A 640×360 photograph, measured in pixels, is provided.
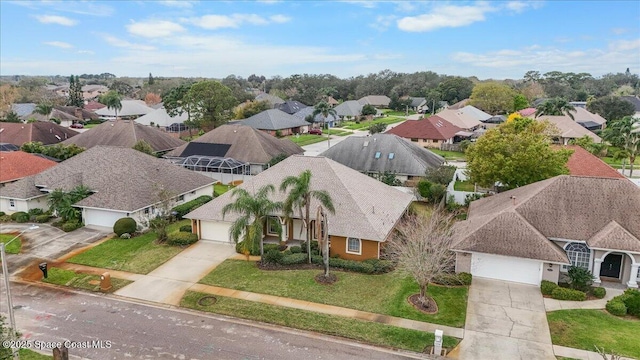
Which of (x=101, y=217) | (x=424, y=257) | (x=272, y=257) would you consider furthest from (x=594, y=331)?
(x=101, y=217)

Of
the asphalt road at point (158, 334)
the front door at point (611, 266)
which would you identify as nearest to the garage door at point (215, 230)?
the asphalt road at point (158, 334)

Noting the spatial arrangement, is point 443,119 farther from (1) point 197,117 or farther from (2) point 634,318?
(2) point 634,318

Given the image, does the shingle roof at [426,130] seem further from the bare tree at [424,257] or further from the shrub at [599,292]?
the bare tree at [424,257]

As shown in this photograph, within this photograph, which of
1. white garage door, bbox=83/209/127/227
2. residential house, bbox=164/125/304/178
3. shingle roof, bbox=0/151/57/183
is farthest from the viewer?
residential house, bbox=164/125/304/178

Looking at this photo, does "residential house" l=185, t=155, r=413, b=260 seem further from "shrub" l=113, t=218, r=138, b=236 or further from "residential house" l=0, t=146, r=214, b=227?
"residential house" l=0, t=146, r=214, b=227

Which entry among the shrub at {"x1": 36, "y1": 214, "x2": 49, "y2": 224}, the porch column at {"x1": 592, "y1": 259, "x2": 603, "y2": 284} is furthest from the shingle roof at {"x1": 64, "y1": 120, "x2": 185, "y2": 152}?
the porch column at {"x1": 592, "y1": 259, "x2": 603, "y2": 284}

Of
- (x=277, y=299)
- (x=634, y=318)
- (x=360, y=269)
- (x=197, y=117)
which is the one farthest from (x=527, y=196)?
(x=197, y=117)

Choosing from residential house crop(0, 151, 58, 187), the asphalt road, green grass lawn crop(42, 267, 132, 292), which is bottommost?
the asphalt road
